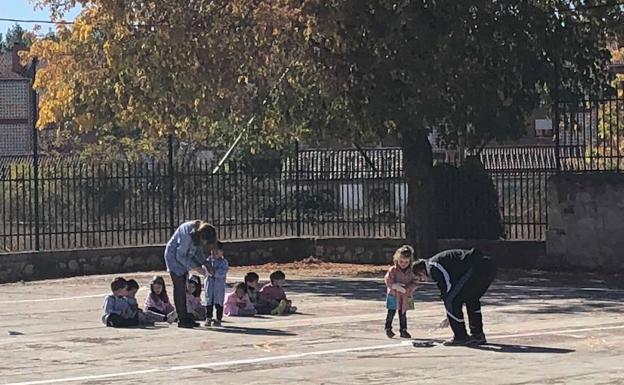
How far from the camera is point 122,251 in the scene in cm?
2717

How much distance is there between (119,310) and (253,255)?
11.4 metres

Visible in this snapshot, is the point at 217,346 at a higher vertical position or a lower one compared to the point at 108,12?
lower

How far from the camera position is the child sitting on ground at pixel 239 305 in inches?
728

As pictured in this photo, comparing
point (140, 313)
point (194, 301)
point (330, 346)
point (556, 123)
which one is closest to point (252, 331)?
point (194, 301)

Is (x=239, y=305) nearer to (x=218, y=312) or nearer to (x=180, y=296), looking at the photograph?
(x=218, y=312)

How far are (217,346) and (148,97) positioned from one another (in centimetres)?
1085

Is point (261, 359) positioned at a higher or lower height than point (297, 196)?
lower

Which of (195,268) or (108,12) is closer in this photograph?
(195,268)

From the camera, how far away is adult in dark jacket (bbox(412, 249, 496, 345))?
1449cm

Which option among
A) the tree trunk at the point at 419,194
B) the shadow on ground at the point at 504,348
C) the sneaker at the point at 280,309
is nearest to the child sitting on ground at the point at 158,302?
the sneaker at the point at 280,309

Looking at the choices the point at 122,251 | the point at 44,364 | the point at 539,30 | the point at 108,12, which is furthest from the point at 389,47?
the point at 44,364

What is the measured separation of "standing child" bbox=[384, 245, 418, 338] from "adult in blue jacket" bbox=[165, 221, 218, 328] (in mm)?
2783

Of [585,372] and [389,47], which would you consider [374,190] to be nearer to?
[389,47]

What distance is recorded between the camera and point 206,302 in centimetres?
1761
